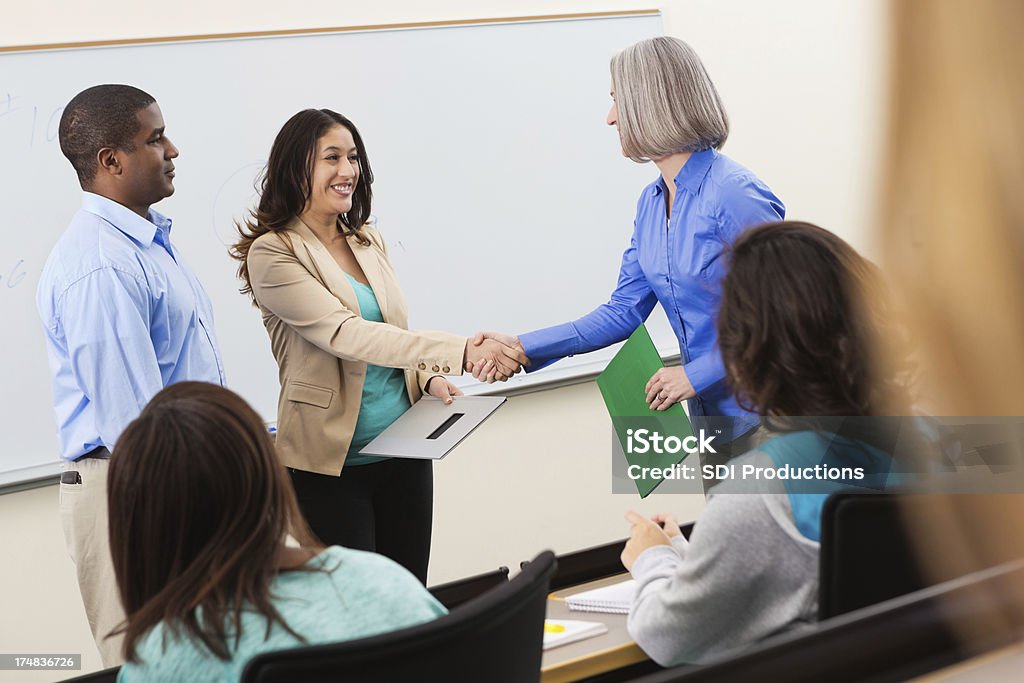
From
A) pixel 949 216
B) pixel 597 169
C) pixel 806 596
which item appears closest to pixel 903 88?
pixel 949 216

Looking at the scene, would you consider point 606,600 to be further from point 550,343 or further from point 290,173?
point 290,173

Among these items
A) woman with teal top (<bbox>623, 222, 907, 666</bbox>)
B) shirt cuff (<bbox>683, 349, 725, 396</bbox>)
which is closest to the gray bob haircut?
shirt cuff (<bbox>683, 349, 725, 396</bbox>)

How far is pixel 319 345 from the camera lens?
2525 millimetres

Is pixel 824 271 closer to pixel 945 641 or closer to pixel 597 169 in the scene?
pixel 945 641

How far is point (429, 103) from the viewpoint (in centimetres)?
383

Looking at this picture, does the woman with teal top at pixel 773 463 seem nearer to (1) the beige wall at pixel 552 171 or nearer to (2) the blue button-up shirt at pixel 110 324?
(2) the blue button-up shirt at pixel 110 324

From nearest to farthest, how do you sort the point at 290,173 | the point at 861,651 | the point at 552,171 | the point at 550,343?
the point at 861,651 < the point at 290,173 < the point at 550,343 < the point at 552,171

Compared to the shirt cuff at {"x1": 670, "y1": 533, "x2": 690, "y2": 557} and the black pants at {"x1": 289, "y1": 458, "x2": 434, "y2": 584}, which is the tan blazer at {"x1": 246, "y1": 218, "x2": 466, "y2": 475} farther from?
the shirt cuff at {"x1": 670, "y1": 533, "x2": 690, "y2": 557}

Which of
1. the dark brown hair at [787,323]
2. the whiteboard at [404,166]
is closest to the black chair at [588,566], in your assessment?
the dark brown hair at [787,323]

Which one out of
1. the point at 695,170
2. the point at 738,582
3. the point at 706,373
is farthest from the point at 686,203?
the point at 738,582

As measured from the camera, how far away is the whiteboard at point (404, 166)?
309cm

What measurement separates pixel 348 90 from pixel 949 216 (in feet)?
12.1

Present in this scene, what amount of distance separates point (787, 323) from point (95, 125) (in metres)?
1.71

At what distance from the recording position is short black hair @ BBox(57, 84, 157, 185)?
7.73 ft
